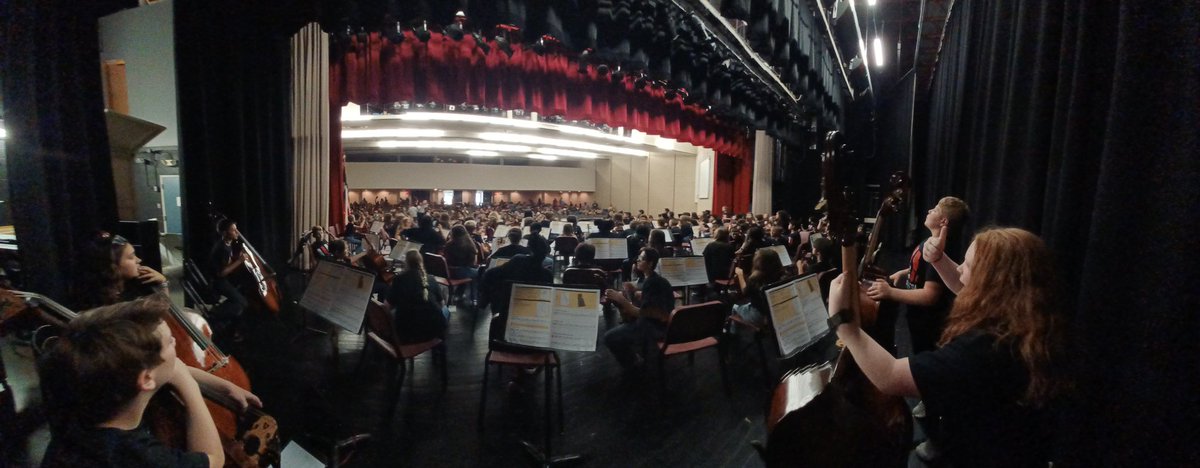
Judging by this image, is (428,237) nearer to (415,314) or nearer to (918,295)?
(415,314)

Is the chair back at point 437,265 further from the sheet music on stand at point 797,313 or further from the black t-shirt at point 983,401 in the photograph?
the black t-shirt at point 983,401

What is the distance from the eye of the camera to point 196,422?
4.33 feet

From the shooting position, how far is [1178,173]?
117 centimetres

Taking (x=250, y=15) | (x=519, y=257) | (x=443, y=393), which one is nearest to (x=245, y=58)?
(x=250, y=15)

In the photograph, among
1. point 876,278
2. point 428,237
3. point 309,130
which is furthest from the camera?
point 309,130

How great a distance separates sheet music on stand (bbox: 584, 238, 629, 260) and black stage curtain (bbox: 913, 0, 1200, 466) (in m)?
4.43

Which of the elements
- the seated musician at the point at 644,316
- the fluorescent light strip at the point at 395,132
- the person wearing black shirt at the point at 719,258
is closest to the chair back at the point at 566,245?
the person wearing black shirt at the point at 719,258

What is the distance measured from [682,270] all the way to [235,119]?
5434mm

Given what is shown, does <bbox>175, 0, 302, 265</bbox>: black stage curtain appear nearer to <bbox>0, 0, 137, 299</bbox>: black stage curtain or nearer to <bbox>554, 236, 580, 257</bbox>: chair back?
<bbox>0, 0, 137, 299</bbox>: black stage curtain

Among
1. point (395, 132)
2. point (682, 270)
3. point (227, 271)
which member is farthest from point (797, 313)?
point (395, 132)

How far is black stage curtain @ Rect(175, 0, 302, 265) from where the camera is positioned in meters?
4.54

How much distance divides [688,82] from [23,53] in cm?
604

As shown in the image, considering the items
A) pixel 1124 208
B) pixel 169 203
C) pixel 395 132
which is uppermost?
pixel 395 132

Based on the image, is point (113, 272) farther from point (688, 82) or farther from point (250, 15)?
point (688, 82)
